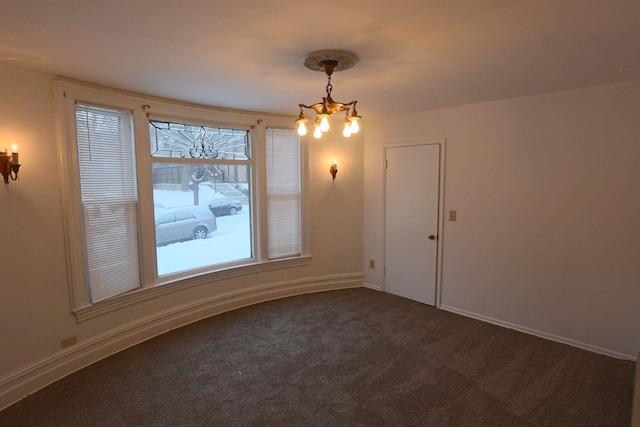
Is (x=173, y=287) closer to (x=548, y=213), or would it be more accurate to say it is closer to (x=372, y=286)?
(x=372, y=286)

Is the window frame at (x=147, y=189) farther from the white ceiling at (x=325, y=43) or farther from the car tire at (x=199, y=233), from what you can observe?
the car tire at (x=199, y=233)

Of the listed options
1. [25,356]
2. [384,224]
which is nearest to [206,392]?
[25,356]

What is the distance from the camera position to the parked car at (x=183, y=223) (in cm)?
377

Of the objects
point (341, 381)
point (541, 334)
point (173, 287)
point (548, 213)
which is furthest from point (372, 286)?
point (173, 287)

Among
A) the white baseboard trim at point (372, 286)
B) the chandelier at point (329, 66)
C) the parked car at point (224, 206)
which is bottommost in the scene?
the white baseboard trim at point (372, 286)

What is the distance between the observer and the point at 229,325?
3.82 m

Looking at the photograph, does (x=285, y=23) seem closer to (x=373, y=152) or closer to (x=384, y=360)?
(x=384, y=360)

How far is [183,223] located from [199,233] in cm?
23

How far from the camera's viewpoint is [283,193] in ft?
15.2

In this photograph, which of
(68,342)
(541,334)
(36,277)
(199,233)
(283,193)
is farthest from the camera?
(283,193)

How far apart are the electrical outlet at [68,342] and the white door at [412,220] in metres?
3.56

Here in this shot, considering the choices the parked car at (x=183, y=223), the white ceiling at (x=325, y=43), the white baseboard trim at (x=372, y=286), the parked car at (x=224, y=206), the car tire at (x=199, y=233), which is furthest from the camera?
the white baseboard trim at (x=372, y=286)

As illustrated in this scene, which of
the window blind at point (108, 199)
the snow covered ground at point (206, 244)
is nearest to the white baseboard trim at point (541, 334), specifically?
the snow covered ground at point (206, 244)

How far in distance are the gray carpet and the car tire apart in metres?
0.99
